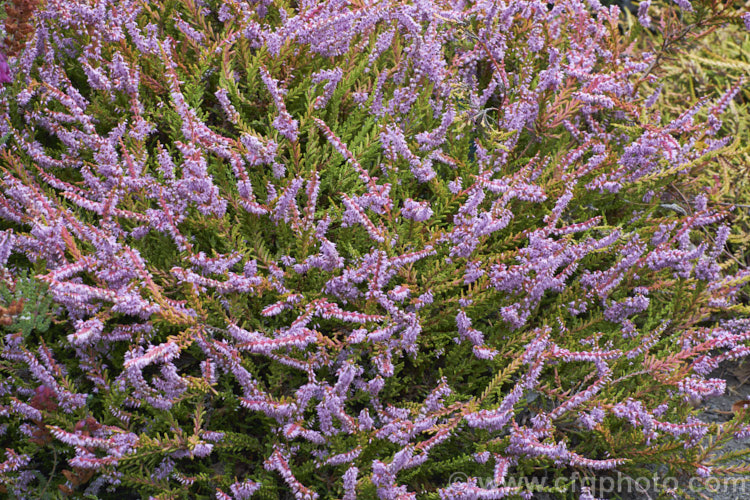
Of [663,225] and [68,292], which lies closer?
[68,292]

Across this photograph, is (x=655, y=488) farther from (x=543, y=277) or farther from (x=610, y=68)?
(x=610, y=68)

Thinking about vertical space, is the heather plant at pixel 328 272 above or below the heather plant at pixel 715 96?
below

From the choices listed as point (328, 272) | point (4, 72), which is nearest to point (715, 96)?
point (328, 272)

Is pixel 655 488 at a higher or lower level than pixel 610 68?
lower

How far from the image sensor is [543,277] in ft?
7.41

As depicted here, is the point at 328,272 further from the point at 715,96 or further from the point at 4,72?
the point at 715,96

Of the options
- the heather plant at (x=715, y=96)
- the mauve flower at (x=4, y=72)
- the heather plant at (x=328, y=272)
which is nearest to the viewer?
the heather plant at (x=328, y=272)

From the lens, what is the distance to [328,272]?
2193mm

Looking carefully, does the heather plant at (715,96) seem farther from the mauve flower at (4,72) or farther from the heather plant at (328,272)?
the mauve flower at (4,72)

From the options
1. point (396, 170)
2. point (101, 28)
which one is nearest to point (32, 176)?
point (101, 28)

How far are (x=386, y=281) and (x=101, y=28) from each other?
1665 millimetres

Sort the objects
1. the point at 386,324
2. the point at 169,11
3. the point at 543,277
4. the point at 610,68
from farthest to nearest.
Answer: 1. the point at 610,68
2. the point at 169,11
3. the point at 543,277
4. the point at 386,324

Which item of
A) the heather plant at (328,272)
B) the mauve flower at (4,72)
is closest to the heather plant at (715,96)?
the heather plant at (328,272)

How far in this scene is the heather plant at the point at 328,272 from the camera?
1953 millimetres
